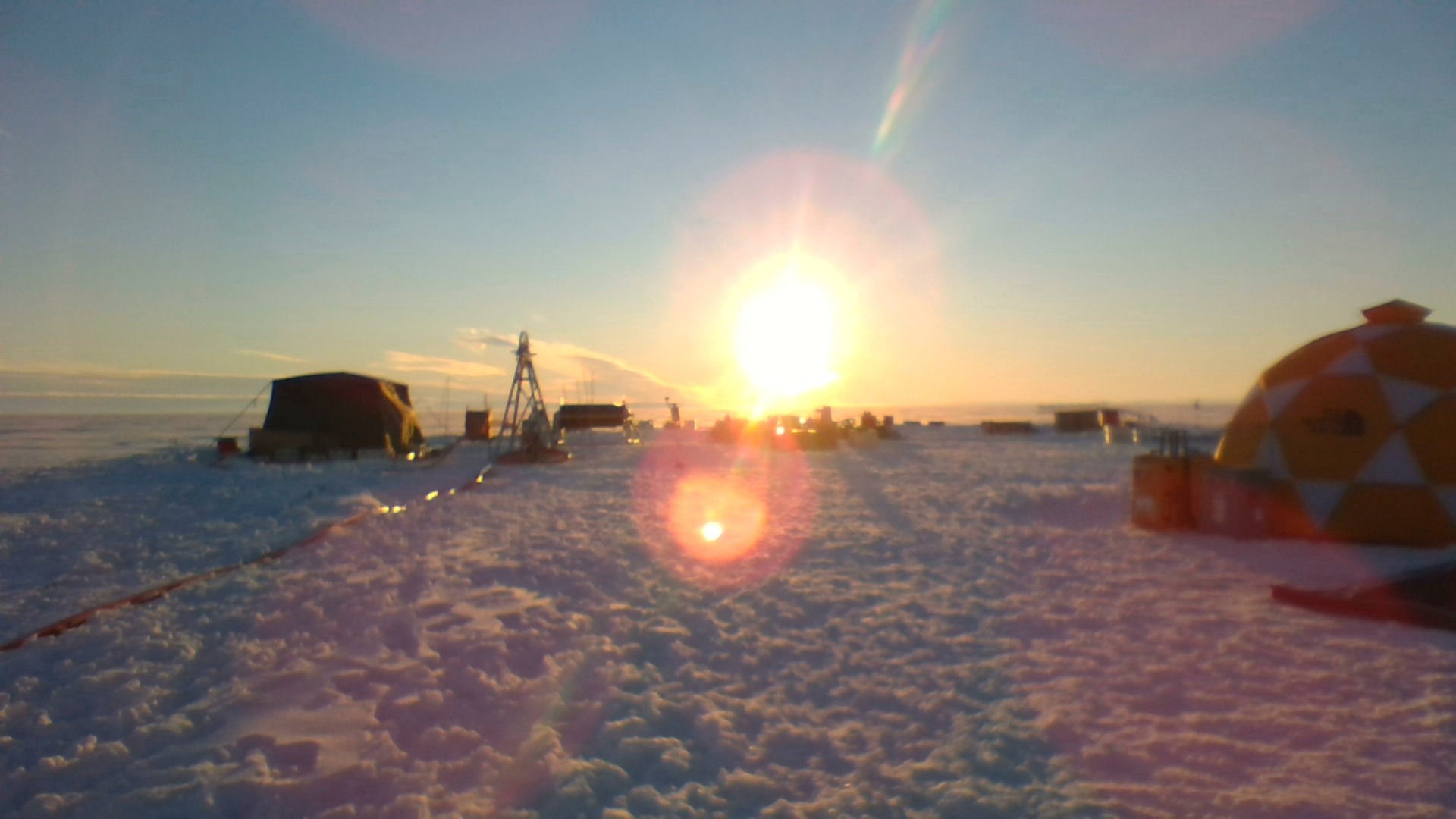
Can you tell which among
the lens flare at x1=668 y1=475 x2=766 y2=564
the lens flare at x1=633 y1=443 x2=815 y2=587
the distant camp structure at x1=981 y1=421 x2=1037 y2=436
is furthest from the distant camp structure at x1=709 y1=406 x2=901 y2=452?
the lens flare at x1=668 y1=475 x2=766 y2=564

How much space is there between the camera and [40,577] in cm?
762

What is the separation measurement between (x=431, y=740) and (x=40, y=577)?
20.7 ft

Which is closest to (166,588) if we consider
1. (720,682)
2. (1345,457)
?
(720,682)

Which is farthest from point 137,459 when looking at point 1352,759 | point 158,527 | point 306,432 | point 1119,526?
point 1352,759

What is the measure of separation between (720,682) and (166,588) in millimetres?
5193

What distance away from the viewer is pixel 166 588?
680 centimetres

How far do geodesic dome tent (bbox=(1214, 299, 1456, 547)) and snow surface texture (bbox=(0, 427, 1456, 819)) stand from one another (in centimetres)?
54

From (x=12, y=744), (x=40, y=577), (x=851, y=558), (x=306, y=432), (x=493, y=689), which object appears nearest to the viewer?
(x=12, y=744)

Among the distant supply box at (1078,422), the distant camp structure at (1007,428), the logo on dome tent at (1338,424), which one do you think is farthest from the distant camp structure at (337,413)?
the distant supply box at (1078,422)

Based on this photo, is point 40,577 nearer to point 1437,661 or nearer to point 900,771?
point 900,771

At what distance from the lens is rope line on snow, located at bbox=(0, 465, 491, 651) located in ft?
18.1

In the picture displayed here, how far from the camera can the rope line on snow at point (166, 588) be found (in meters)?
5.53

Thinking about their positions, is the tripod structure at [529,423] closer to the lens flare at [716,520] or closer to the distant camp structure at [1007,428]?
the lens flare at [716,520]

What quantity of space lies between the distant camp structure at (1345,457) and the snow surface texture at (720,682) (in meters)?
0.50
